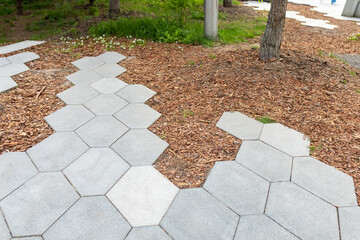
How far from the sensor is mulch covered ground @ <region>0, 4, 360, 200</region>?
2191 mm

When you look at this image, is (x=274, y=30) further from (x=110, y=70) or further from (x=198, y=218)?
(x=198, y=218)

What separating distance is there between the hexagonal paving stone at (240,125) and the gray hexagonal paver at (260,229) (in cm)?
92

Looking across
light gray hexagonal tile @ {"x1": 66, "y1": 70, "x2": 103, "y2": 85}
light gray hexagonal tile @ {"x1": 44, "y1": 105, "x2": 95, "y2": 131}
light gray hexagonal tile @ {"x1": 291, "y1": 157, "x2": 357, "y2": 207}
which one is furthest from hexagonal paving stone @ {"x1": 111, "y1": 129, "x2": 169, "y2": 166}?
light gray hexagonal tile @ {"x1": 66, "y1": 70, "x2": 103, "y2": 85}

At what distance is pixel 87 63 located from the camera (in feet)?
12.6

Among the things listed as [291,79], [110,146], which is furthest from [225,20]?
[110,146]

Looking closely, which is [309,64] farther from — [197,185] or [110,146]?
[110,146]

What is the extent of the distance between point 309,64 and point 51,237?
381 centimetres

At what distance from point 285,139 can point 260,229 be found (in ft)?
3.63

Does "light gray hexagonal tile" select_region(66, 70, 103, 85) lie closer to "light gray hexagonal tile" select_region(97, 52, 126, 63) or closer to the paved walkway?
"light gray hexagonal tile" select_region(97, 52, 126, 63)

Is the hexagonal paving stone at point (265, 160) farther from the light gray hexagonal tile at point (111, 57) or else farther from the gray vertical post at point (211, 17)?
the gray vertical post at point (211, 17)

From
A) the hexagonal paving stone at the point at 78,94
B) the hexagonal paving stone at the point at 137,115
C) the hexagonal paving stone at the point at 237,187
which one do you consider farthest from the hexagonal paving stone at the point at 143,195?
the hexagonal paving stone at the point at 78,94

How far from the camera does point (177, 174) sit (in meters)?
1.98

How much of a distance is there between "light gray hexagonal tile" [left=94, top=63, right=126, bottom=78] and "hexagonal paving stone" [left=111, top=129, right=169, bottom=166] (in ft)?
4.98

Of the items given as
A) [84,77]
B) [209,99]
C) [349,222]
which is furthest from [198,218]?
[84,77]
